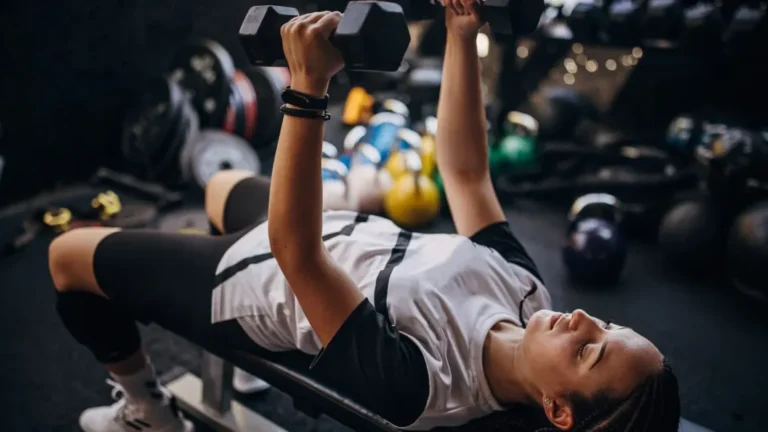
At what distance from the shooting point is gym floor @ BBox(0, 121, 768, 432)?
5.19 ft

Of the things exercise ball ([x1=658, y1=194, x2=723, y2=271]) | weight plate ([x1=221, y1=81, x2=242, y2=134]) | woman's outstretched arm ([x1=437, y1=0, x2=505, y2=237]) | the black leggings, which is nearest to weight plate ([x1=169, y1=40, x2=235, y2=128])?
weight plate ([x1=221, y1=81, x2=242, y2=134])

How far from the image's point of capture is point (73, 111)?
278 cm

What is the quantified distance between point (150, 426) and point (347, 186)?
1304 millimetres

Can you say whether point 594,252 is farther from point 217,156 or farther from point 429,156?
point 217,156

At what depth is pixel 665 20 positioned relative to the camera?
7.93 ft

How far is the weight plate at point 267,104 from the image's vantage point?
3.12 m

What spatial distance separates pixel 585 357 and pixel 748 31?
6.25 feet

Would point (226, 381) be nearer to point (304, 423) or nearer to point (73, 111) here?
point (304, 423)

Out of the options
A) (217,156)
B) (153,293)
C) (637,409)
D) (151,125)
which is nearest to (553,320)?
(637,409)

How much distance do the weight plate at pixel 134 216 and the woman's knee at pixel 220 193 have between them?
1.08 metres

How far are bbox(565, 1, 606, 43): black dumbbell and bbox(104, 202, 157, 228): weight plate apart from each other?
74.9 inches

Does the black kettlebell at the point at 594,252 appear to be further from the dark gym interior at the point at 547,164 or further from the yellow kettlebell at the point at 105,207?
the yellow kettlebell at the point at 105,207

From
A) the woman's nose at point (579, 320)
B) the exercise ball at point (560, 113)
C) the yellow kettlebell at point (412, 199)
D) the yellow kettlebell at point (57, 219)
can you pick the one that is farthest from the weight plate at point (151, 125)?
the woman's nose at point (579, 320)

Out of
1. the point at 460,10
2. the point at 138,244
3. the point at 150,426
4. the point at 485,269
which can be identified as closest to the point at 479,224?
the point at 485,269
